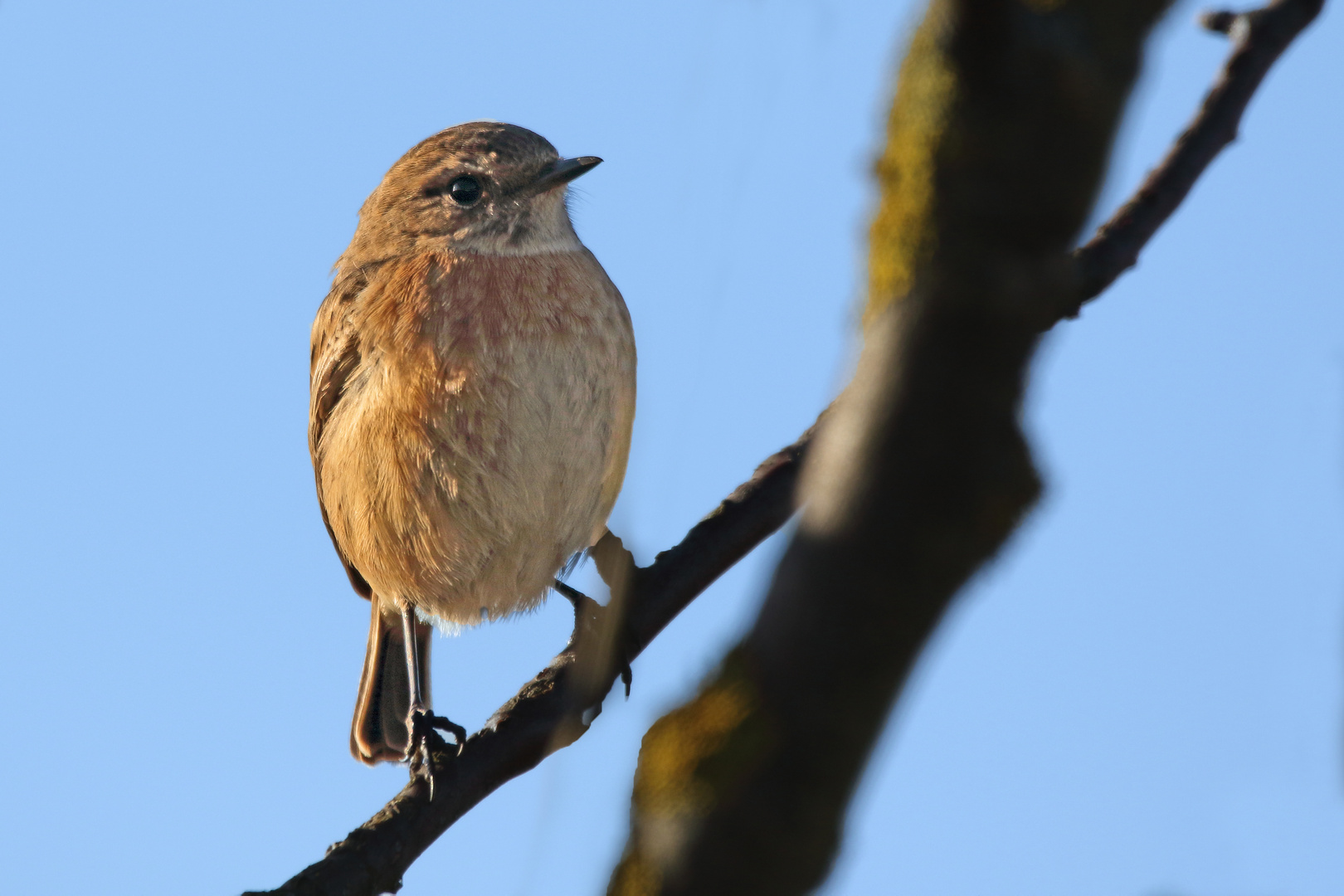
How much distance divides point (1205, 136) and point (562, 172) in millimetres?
4656

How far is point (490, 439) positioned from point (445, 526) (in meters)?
0.55

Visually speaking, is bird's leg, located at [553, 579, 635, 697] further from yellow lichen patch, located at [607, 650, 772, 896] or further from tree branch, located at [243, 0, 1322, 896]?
yellow lichen patch, located at [607, 650, 772, 896]

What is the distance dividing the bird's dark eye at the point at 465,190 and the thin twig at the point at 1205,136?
189 inches

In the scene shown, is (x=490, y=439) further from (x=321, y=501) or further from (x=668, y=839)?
(x=668, y=839)

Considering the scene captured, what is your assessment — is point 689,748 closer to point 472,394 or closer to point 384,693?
point 472,394

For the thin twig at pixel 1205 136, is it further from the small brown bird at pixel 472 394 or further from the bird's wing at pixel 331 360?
the bird's wing at pixel 331 360

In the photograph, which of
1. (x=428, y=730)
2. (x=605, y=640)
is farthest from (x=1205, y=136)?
(x=428, y=730)

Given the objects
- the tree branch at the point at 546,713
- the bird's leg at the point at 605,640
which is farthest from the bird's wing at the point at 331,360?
the tree branch at the point at 546,713

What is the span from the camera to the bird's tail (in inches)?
296

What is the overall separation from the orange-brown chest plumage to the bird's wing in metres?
0.03

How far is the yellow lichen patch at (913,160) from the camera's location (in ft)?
5.41

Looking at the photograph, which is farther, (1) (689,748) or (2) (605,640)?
(2) (605,640)

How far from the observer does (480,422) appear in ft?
19.6

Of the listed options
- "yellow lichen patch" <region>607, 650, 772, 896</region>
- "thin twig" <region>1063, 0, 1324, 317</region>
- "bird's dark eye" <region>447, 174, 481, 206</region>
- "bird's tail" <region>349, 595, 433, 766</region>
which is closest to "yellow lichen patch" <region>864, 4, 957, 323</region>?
"yellow lichen patch" <region>607, 650, 772, 896</region>
